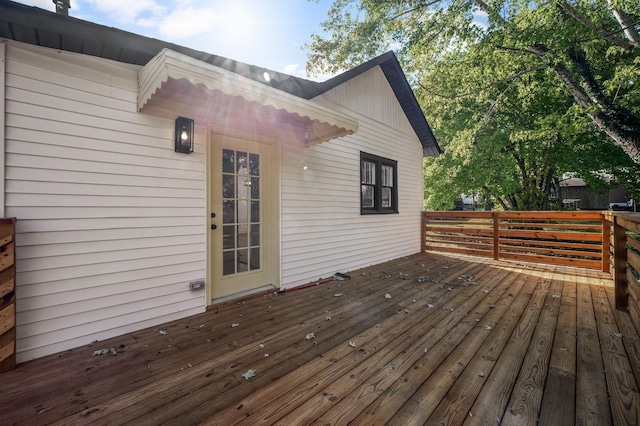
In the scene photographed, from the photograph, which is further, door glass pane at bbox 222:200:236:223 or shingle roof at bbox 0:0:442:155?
door glass pane at bbox 222:200:236:223

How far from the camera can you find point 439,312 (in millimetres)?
3064

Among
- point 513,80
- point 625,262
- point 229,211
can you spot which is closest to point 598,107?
point 513,80

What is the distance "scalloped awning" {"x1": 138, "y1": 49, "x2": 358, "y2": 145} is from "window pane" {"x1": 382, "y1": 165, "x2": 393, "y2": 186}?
3.00 meters

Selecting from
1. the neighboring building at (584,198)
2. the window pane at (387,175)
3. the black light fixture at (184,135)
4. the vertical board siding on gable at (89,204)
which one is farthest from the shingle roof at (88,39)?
the neighboring building at (584,198)

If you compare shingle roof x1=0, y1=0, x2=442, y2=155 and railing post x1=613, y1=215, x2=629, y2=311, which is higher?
shingle roof x1=0, y1=0, x2=442, y2=155

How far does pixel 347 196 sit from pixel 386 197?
5.54ft

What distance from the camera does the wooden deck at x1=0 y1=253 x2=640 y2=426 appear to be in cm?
153

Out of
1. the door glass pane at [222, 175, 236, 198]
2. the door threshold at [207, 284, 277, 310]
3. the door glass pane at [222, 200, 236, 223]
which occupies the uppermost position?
the door glass pane at [222, 175, 236, 198]

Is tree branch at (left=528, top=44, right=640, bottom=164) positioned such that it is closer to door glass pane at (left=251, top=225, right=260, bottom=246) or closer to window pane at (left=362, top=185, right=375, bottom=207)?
window pane at (left=362, top=185, right=375, bottom=207)

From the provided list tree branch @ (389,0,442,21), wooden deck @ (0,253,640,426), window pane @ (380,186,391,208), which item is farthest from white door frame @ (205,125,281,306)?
tree branch @ (389,0,442,21)

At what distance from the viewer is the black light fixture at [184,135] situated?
112 inches

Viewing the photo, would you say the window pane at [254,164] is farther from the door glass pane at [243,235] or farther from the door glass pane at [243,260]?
the door glass pane at [243,260]

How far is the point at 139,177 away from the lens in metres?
2.62

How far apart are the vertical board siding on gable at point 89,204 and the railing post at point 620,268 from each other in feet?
16.3
